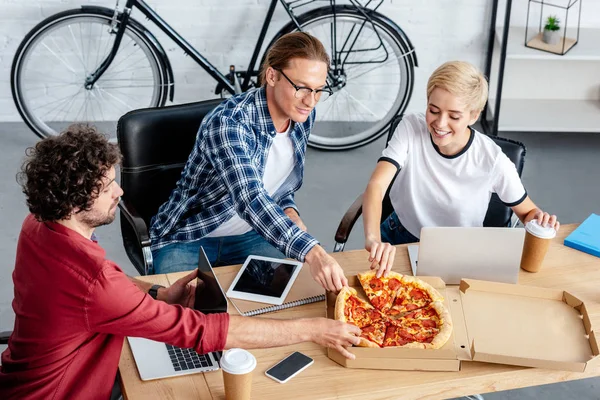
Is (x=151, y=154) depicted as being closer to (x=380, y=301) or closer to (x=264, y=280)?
(x=264, y=280)

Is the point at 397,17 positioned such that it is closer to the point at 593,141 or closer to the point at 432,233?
the point at 593,141

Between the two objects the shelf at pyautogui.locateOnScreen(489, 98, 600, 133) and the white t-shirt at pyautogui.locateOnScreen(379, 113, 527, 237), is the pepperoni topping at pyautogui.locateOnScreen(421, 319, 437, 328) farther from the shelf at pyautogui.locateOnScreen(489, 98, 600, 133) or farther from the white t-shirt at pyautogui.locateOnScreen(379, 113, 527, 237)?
the shelf at pyautogui.locateOnScreen(489, 98, 600, 133)

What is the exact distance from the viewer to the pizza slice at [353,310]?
6.46 ft

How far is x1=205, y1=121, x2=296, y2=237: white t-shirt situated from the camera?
255 centimetres

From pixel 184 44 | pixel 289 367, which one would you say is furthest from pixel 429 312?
pixel 184 44

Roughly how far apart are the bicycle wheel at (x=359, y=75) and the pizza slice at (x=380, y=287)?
220 cm

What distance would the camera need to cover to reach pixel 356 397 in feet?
5.83

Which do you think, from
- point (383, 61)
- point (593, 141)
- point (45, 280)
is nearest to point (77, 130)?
point (45, 280)

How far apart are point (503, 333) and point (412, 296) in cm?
26

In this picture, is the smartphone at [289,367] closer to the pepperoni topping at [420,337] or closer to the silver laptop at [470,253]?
the pepperoni topping at [420,337]

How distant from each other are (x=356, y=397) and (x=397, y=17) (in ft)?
9.90

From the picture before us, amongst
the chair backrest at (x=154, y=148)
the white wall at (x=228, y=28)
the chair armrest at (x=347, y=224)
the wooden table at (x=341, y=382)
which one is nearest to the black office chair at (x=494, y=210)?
the chair armrest at (x=347, y=224)

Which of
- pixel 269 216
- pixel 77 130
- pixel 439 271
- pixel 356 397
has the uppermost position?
pixel 77 130

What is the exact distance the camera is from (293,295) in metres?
2.12
